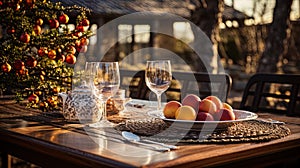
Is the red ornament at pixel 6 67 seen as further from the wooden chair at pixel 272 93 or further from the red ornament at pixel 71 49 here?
the wooden chair at pixel 272 93

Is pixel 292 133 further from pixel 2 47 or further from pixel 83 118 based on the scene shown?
pixel 2 47

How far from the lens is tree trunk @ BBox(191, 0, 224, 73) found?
6.57 m

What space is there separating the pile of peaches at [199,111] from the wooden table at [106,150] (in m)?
0.25

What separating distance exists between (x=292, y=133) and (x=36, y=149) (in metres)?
1.04

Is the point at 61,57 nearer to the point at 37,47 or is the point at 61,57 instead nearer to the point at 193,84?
the point at 37,47

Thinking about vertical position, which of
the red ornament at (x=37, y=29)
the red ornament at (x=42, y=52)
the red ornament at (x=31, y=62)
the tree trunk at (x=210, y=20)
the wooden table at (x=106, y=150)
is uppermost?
the tree trunk at (x=210, y=20)

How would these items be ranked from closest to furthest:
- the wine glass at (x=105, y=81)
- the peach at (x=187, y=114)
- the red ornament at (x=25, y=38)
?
1. the peach at (x=187, y=114)
2. the wine glass at (x=105, y=81)
3. the red ornament at (x=25, y=38)

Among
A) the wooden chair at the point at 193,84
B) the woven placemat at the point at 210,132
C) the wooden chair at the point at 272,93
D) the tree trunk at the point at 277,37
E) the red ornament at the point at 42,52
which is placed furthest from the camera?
the tree trunk at the point at 277,37

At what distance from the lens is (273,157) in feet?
6.53

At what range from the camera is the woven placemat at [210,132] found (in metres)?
1.91

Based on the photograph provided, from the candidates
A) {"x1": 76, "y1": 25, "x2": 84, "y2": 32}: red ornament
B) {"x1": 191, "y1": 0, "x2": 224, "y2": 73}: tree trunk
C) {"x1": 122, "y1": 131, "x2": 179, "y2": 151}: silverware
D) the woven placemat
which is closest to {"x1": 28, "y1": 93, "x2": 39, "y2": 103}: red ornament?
{"x1": 76, "y1": 25, "x2": 84, "y2": 32}: red ornament

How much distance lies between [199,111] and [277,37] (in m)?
5.19

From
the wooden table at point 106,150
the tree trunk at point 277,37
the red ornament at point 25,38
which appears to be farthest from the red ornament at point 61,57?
the tree trunk at point 277,37

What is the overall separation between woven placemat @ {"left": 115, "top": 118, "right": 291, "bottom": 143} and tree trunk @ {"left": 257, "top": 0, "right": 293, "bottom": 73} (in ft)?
16.1
